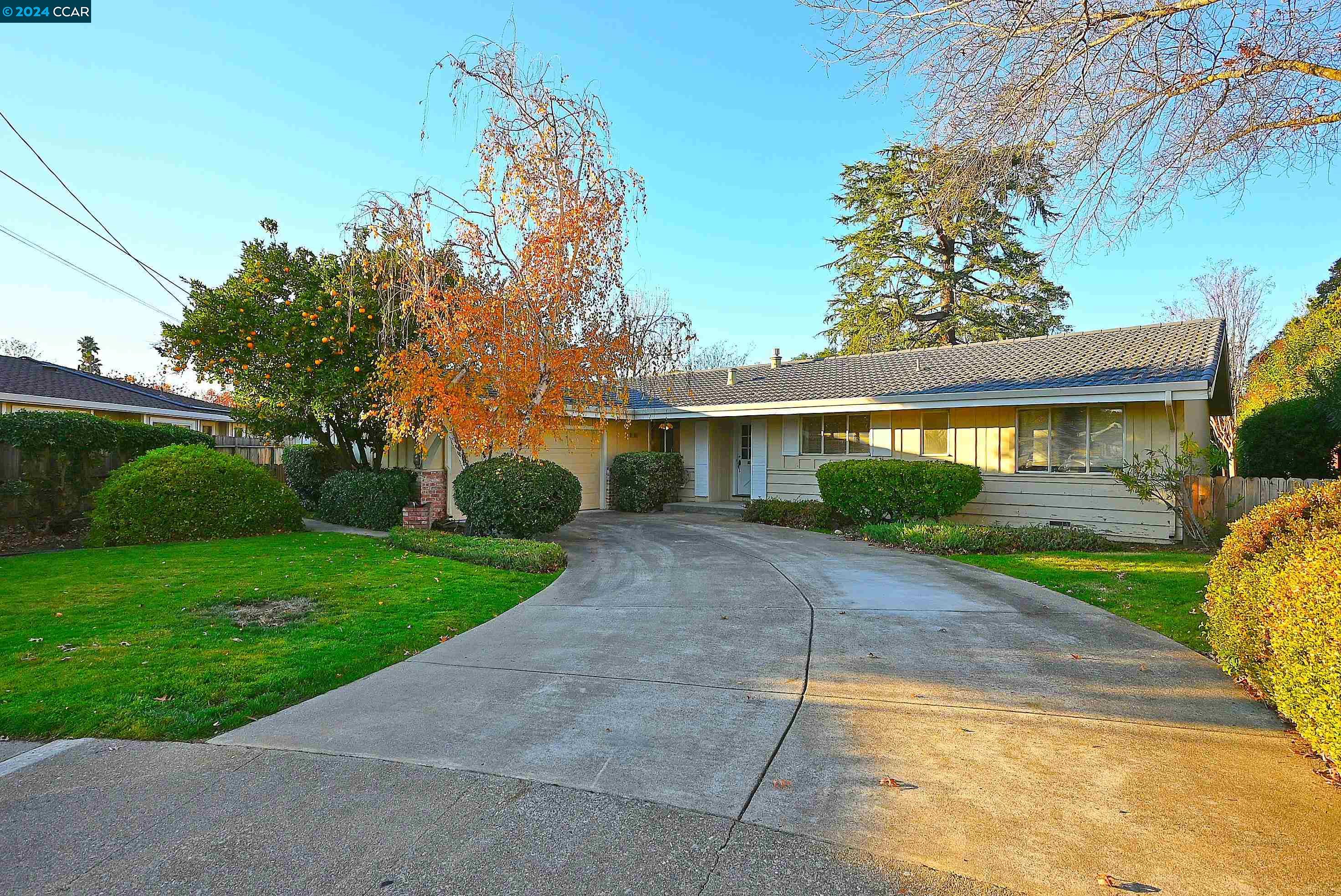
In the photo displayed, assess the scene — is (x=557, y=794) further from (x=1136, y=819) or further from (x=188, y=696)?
(x=188, y=696)

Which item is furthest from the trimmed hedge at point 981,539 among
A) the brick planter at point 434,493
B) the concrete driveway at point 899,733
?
the brick planter at point 434,493

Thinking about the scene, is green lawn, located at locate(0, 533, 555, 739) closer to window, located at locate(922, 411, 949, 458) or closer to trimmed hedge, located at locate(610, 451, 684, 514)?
trimmed hedge, located at locate(610, 451, 684, 514)

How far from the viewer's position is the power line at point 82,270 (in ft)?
48.7

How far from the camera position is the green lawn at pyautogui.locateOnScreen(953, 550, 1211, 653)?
6051mm

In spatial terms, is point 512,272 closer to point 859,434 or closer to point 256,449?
point 859,434

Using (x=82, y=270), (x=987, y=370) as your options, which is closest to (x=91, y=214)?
(x=82, y=270)

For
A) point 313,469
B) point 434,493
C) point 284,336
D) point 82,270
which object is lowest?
point 434,493

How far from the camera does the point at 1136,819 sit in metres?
2.83

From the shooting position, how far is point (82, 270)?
58.6 feet

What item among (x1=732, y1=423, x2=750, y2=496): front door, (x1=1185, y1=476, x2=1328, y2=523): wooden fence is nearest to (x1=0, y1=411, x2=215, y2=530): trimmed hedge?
(x1=732, y1=423, x2=750, y2=496): front door

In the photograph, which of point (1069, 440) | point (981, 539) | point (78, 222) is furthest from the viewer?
point (78, 222)

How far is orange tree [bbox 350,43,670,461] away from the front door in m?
6.58

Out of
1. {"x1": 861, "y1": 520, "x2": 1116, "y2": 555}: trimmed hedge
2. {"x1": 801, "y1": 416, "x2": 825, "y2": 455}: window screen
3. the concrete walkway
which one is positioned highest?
{"x1": 801, "y1": 416, "x2": 825, "y2": 455}: window screen

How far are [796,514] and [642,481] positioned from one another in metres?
4.04
